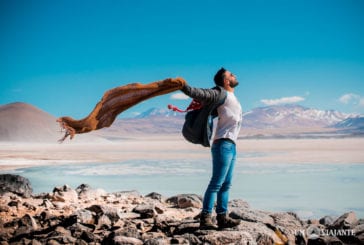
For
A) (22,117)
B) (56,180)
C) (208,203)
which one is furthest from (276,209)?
(22,117)

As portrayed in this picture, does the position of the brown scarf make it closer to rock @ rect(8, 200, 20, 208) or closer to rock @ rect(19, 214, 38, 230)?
rock @ rect(19, 214, 38, 230)

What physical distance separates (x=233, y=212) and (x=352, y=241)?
1.68m

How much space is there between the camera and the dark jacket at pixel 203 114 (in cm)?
452

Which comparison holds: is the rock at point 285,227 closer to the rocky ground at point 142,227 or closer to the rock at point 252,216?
A: the rocky ground at point 142,227

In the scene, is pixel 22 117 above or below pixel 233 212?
above

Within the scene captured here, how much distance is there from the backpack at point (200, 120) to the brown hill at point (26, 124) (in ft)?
215

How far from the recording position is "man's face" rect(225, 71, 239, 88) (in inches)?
193

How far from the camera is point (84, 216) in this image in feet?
19.6

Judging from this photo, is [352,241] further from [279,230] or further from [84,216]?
[84,216]

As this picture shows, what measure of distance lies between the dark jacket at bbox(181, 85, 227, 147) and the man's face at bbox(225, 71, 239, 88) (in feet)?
0.69

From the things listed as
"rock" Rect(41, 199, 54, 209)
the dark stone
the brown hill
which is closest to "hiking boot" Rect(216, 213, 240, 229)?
the dark stone

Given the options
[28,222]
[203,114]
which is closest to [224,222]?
[203,114]

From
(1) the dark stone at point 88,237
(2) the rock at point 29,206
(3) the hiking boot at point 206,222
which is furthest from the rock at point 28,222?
(3) the hiking boot at point 206,222

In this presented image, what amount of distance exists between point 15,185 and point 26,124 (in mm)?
70196
